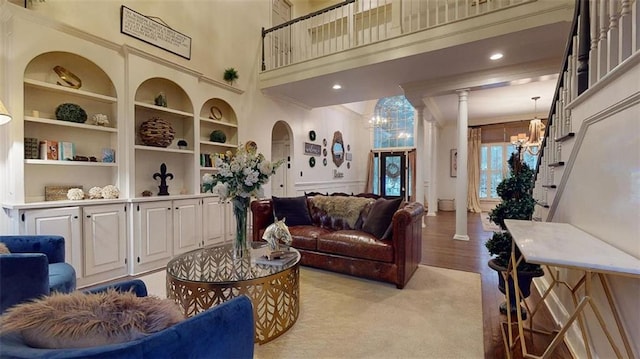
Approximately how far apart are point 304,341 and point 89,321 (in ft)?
4.93

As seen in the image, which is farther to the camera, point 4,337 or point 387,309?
point 387,309

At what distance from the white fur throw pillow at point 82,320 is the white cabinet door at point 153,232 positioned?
2.87 m

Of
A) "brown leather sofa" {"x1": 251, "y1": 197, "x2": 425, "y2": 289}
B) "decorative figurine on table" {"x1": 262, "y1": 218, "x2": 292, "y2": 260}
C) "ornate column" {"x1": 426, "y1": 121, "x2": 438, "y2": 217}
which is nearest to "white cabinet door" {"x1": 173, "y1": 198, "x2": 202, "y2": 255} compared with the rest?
"brown leather sofa" {"x1": 251, "y1": 197, "x2": 425, "y2": 289}

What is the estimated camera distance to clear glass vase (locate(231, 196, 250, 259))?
2.33 meters

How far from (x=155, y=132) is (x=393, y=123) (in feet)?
25.1

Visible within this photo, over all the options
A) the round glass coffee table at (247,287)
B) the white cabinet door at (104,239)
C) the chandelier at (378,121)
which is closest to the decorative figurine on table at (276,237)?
the round glass coffee table at (247,287)

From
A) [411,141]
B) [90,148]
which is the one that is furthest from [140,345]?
[411,141]

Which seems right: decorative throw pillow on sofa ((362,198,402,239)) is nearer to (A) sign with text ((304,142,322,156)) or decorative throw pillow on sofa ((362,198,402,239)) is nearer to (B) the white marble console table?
(B) the white marble console table

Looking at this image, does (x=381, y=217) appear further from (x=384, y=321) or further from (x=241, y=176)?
(x=241, y=176)

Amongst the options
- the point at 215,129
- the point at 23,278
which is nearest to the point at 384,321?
the point at 23,278

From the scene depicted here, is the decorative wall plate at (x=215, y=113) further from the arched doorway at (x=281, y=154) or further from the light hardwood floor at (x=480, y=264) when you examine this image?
the light hardwood floor at (x=480, y=264)

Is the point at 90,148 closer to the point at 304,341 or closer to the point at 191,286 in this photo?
the point at 191,286

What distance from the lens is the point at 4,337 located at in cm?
69

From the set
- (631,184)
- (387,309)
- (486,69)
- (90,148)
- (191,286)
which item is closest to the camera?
(631,184)
